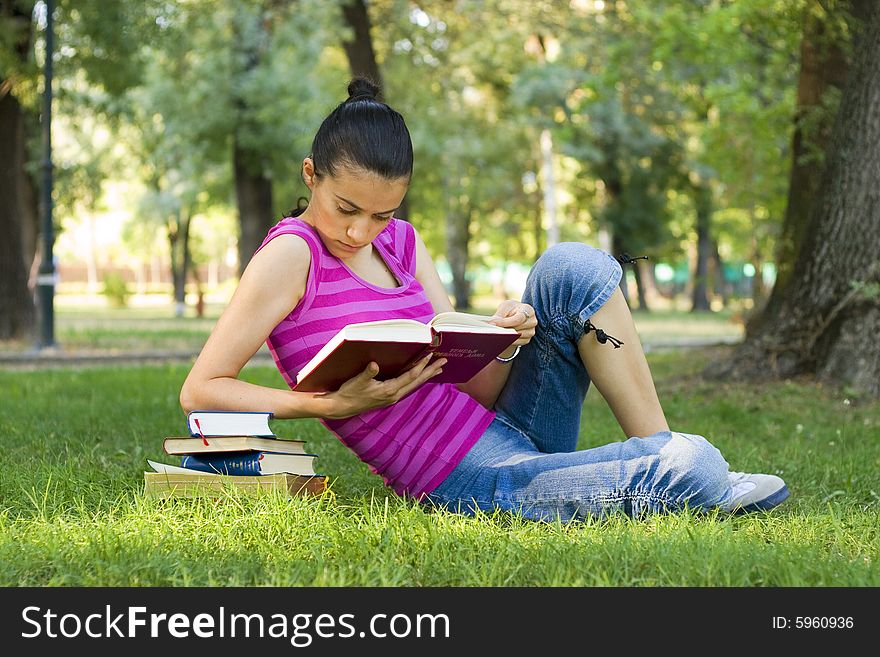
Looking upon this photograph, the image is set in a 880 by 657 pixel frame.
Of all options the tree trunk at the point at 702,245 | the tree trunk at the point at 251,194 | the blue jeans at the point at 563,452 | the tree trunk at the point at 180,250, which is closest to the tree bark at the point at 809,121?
the blue jeans at the point at 563,452

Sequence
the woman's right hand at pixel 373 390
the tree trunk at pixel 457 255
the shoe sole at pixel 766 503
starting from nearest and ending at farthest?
the woman's right hand at pixel 373 390, the shoe sole at pixel 766 503, the tree trunk at pixel 457 255

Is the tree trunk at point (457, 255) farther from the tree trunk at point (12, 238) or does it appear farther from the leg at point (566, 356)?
the leg at point (566, 356)

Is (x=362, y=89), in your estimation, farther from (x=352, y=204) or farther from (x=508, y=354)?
(x=508, y=354)

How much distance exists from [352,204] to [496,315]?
1.89 feet

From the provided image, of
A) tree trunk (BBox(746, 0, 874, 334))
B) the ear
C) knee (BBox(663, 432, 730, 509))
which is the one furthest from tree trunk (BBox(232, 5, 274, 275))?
knee (BBox(663, 432, 730, 509))

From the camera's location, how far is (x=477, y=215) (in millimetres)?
40594

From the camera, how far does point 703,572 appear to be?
9.20ft

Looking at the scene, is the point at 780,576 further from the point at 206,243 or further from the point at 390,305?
the point at 206,243

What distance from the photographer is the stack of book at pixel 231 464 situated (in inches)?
133

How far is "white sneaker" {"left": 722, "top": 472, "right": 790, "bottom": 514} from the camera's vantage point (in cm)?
362

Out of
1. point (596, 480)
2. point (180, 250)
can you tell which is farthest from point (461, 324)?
point (180, 250)

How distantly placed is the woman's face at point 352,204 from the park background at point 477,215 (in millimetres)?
850

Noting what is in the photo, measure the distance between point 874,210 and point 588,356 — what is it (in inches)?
176

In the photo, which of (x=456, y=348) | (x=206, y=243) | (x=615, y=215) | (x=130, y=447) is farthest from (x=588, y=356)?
(x=206, y=243)
